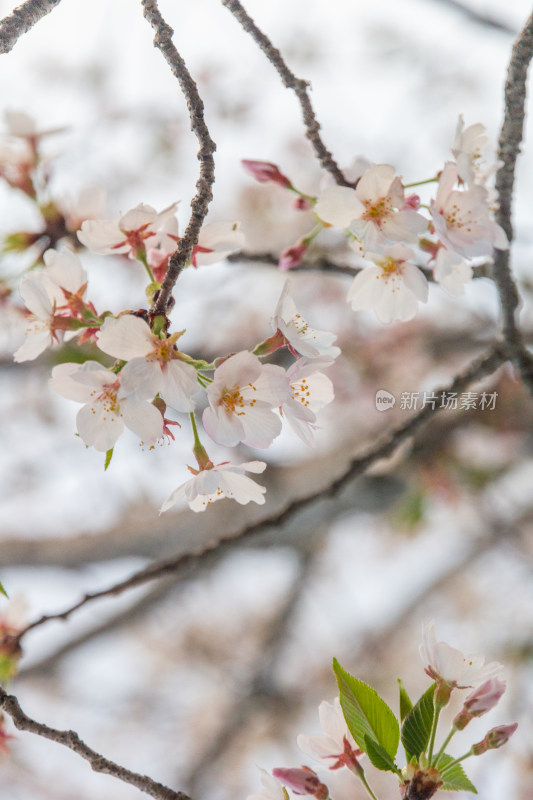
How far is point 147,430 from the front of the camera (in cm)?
59

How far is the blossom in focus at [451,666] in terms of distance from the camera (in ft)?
2.39

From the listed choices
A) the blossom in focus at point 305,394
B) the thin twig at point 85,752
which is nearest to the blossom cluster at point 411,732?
the thin twig at point 85,752

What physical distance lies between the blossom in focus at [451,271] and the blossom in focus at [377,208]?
11cm

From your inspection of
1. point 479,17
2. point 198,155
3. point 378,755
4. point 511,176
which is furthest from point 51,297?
point 479,17

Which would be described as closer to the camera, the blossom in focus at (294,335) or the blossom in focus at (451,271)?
the blossom in focus at (294,335)

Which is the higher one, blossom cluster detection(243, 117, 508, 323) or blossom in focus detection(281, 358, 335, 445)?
blossom cluster detection(243, 117, 508, 323)

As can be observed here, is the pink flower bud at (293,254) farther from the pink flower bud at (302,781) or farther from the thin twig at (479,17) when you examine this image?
the thin twig at (479,17)

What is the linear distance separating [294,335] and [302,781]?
0.51 metres

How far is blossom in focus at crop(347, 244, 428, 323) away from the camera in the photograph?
2.61 feet

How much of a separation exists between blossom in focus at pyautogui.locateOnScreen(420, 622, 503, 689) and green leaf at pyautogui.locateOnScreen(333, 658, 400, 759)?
0.08 metres

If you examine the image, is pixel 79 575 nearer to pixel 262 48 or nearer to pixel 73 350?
pixel 73 350

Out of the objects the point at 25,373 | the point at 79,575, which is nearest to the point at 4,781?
the point at 79,575

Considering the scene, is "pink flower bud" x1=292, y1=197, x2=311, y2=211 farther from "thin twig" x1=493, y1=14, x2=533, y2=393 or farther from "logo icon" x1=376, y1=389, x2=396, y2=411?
"logo icon" x1=376, y1=389, x2=396, y2=411

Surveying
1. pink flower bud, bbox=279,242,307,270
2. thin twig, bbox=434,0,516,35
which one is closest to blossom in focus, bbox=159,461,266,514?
pink flower bud, bbox=279,242,307,270
